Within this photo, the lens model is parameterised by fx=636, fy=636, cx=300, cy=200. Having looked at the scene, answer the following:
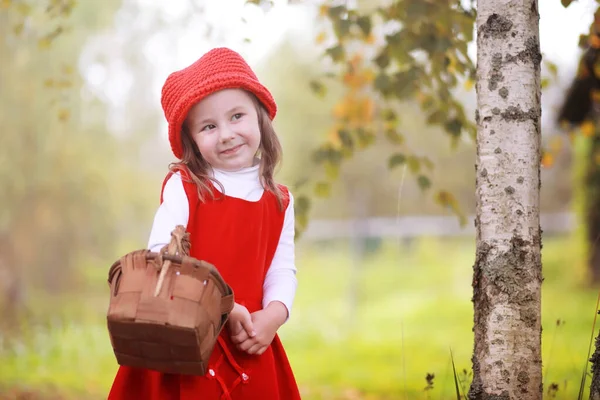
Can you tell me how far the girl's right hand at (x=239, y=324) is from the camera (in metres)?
1.74

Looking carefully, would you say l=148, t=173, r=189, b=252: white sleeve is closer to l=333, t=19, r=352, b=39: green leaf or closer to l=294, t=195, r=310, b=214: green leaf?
l=294, t=195, r=310, b=214: green leaf

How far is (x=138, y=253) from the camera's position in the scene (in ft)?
4.95

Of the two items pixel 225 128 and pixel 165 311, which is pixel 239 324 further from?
pixel 225 128

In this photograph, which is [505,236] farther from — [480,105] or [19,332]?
[19,332]

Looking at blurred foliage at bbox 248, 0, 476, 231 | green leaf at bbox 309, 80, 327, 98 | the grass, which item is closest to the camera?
blurred foliage at bbox 248, 0, 476, 231

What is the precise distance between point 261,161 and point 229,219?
0.89 ft

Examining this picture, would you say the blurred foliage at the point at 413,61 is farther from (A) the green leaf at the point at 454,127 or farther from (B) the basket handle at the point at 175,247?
(B) the basket handle at the point at 175,247

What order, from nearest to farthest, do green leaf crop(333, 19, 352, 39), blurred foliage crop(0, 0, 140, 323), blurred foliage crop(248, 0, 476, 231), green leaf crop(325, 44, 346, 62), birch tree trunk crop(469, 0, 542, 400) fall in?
birch tree trunk crop(469, 0, 542, 400)
blurred foliage crop(248, 0, 476, 231)
green leaf crop(333, 19, 352, 39)
green leaf crop(325, 44, 346, 62)
blurred foliage crop(0, 0, 140, 323)

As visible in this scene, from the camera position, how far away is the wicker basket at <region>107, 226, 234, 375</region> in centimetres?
143

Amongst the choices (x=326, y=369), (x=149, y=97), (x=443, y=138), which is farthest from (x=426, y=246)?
(x=326, y=369)

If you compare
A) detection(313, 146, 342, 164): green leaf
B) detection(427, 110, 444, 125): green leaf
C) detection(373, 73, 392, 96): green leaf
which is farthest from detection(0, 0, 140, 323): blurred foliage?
detection(427, 110, 444, 125): green leaf

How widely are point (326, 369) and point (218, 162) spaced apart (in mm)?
4885

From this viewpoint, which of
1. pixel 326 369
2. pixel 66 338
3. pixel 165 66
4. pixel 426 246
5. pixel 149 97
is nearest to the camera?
pixel 326 369

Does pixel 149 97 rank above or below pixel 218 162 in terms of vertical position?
above
